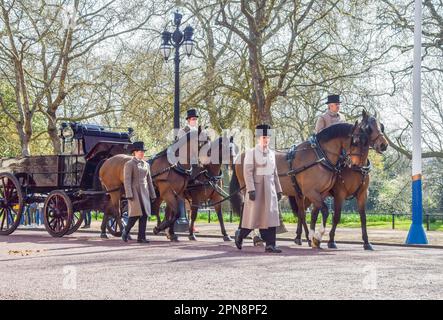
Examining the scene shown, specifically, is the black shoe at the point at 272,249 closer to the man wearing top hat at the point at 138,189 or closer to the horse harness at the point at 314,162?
the horse harness at the point at 314,162

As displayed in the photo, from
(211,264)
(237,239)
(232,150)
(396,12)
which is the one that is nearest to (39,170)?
(232,150)

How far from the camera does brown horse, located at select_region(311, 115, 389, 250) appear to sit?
1312cm

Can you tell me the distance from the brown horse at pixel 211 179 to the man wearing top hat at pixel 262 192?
2.65 m

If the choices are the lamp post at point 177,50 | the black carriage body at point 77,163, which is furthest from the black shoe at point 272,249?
the lamp post at point 177,50

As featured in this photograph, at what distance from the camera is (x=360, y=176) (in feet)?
44.5

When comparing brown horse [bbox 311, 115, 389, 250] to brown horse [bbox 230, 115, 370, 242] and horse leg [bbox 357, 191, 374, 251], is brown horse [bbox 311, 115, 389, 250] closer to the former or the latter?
horse leg [bbox 357, 191, 374, 251]

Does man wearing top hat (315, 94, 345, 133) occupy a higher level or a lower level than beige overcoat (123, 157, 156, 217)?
higher

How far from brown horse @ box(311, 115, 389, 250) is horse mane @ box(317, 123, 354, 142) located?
39 centimetres

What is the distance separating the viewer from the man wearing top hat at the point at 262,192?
12.4 m

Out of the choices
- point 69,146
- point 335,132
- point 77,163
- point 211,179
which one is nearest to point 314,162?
point 335,132

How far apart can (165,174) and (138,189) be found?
88 cm

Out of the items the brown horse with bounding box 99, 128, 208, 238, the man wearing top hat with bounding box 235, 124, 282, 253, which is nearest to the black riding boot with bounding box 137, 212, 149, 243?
the brown horse with bounding box 99, 128, 208, 238
